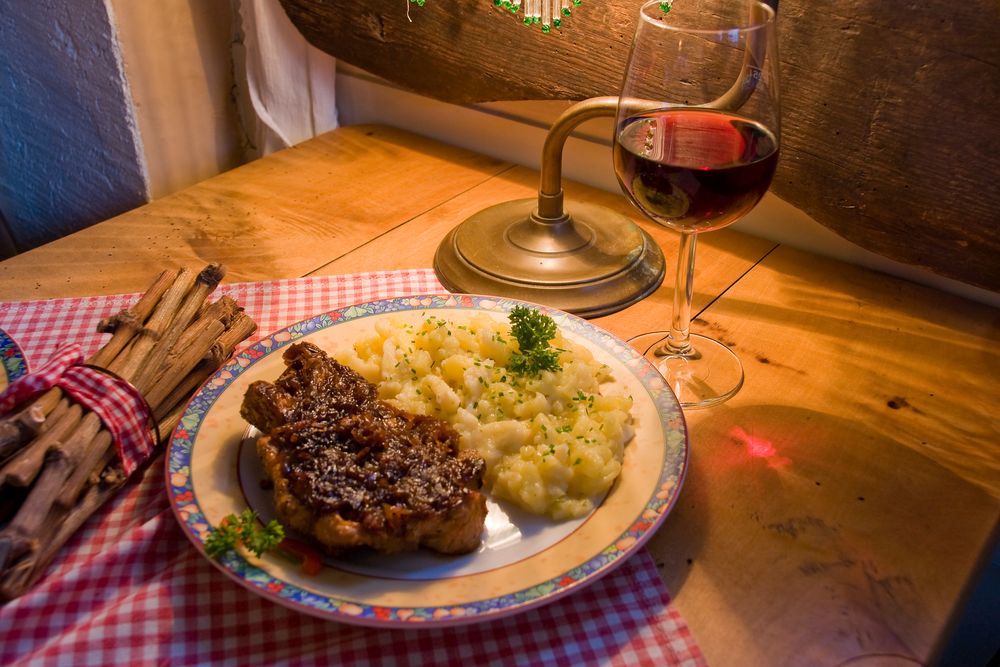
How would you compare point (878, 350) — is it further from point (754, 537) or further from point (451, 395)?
point (451, 395)

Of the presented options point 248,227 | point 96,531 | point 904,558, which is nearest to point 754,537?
point 904,558

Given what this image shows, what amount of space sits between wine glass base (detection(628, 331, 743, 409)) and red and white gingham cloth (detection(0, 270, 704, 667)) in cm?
31

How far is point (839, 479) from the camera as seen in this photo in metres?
1.01

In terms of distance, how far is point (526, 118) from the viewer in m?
1.79

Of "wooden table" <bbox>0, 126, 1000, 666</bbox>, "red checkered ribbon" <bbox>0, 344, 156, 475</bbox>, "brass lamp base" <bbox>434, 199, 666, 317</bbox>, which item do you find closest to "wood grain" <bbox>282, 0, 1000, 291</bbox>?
"wooden table" <bbox>0, 126, 1000, 666</bbox>

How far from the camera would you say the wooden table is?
2.83 ft

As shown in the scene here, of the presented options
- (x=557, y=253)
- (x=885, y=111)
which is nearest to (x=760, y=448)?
(x=557, y=253)

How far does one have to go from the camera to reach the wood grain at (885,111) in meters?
1.19

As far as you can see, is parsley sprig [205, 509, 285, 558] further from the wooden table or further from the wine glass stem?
the wine glass stem

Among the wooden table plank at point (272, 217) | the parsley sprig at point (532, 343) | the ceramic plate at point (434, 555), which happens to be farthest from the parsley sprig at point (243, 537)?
the wooden table plank at point (272, 217)

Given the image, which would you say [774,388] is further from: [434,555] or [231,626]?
[231,626]

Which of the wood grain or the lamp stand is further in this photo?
the lamp stand

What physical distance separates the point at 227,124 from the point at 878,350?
1.62 metres

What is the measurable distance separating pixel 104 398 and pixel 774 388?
0.87m
